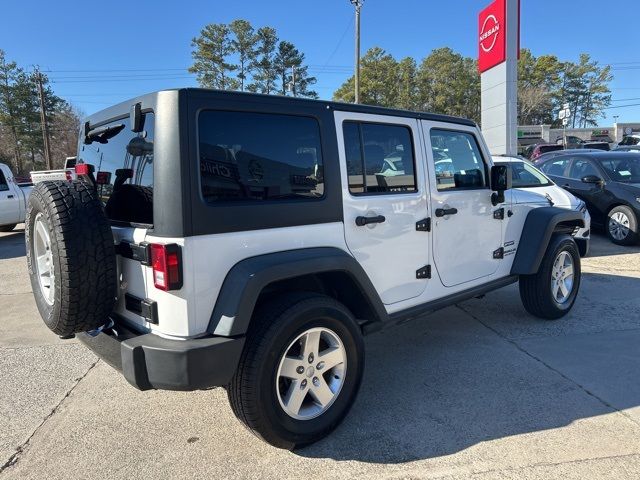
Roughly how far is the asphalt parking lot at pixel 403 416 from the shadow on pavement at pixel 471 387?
0.01 meters

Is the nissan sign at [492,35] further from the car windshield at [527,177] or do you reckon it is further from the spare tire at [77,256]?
the spare tire at [77,256]

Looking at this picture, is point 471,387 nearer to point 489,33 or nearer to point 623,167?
point 623,167

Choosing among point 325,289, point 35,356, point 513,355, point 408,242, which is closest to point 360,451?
point 325,289

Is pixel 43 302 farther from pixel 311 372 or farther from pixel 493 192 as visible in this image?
pixel 493 192

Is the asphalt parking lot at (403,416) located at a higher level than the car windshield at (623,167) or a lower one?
lower

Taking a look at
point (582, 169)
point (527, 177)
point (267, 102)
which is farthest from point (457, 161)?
point (582, 169)

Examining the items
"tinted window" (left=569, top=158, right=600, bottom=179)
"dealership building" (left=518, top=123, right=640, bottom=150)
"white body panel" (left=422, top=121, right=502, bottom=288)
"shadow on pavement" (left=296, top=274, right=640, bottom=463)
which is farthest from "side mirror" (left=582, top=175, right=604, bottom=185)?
"dealership building" (left=518, top=123, right=640, bottom=150)

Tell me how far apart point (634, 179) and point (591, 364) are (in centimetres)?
656

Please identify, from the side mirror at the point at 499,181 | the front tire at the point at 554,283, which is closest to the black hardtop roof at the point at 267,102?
the side mirror at the point at 499,181

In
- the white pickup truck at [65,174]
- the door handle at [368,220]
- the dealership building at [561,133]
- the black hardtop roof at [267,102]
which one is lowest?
the door handle at [368,220]

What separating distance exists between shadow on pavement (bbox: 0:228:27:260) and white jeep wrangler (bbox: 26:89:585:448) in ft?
25.3

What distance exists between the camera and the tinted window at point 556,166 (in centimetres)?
990

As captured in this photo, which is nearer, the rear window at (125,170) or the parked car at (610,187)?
the rear window at (125,170)

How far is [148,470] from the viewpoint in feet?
8.29
